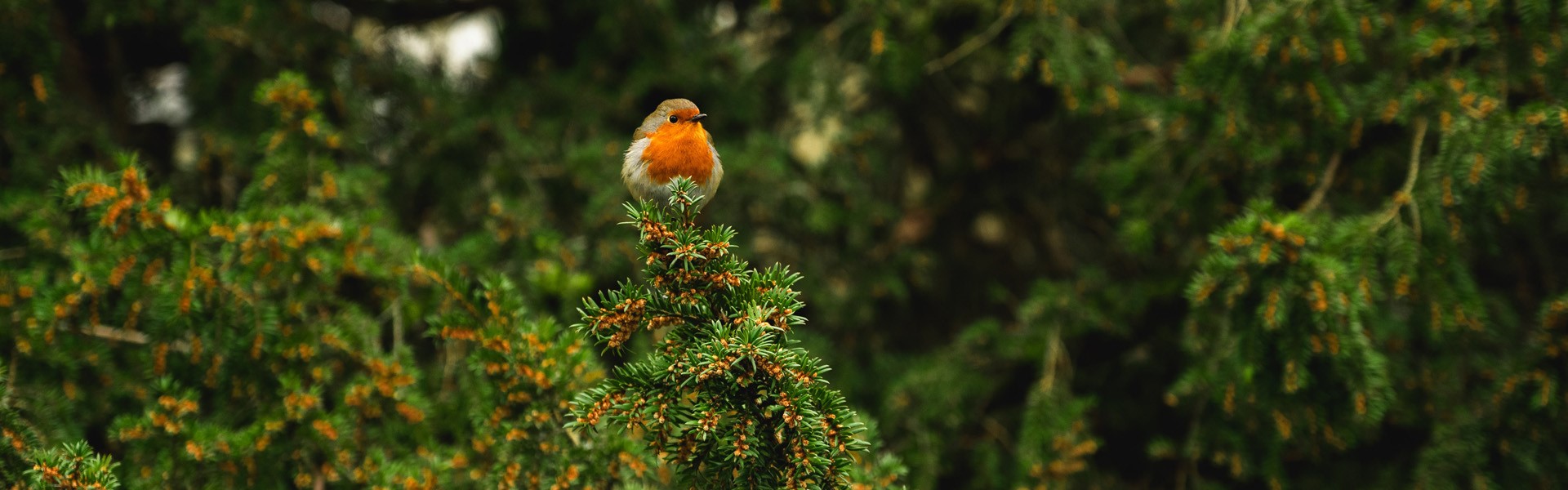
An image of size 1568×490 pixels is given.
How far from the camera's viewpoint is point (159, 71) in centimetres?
413

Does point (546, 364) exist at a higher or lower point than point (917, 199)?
lower

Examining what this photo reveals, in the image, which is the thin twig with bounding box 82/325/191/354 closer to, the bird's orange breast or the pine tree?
the bird's orange breast

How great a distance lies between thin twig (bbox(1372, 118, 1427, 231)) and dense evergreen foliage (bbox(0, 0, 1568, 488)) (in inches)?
0.6

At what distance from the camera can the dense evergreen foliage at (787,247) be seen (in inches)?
86.1

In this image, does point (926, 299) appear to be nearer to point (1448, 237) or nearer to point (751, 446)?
point (1448, 237)

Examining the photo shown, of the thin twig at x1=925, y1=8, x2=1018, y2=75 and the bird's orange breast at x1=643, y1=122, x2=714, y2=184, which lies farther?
the thin twig at x1=925, y1=8, x2=1018, y2=75

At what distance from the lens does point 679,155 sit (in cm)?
279

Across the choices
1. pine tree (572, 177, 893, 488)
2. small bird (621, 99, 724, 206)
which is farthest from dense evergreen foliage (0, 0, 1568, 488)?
small bird (621, 99, 724, 206)

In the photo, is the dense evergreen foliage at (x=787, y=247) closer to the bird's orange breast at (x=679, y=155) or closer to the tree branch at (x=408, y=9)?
the tree branch at (x=408, y=9)

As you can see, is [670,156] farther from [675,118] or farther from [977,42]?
[977,42]

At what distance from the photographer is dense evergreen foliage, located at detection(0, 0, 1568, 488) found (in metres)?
2.19

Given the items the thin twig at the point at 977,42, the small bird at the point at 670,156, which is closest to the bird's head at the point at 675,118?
the small bird at the point at 670,156

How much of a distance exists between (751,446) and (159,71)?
3605 mm

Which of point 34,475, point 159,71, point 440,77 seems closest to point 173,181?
point 159,71
